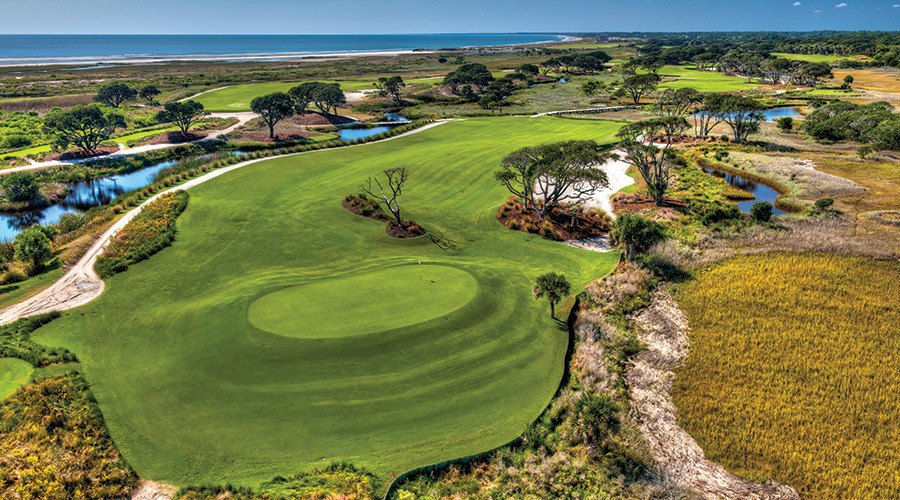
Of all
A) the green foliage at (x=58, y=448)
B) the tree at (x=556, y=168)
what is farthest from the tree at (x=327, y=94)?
the green foliage at (x=58, y=448)

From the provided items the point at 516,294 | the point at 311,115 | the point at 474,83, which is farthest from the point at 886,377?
the point at 474,83

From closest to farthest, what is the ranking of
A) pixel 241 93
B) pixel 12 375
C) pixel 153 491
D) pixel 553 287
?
pixel 153 491 → pixel 12 375 → pixel 553 287 → pixel 241 93

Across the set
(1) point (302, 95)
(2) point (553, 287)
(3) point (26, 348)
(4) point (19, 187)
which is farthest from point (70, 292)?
(1) point (302, 95)

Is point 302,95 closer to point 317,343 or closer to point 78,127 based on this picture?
point 78,127

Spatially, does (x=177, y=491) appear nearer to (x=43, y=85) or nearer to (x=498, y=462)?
(x=498, y=462)

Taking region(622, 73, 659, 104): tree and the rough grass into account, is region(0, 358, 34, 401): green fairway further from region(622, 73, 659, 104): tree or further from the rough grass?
region(622, 73, 659, 104): tree

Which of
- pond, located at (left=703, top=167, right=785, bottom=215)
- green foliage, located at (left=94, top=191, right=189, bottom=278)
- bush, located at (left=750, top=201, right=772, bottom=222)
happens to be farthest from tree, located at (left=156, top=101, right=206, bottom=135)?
bush, located at (left=750, top=201, right=772, bottom=222)
